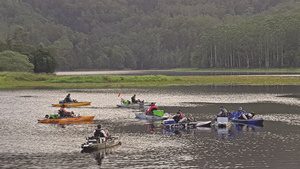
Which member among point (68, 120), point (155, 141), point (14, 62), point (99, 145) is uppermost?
point (14, 62)

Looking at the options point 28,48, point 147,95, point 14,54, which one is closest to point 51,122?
point 147,95

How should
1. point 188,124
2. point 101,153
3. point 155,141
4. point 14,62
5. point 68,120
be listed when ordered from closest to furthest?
point 101,153
point 155,141
point 188,124
point 68,120
point 14,62

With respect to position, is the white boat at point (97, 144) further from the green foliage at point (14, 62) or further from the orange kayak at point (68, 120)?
the green foliage at point (14, 62)

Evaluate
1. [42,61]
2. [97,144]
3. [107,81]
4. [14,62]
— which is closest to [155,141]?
[97,144]

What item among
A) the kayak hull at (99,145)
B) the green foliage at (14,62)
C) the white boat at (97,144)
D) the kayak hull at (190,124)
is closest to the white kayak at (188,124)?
the kayak hull at (190,124)

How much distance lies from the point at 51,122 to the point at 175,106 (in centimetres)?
2303

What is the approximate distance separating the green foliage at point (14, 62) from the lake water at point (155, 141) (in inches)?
2664

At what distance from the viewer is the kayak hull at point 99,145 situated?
45406mm

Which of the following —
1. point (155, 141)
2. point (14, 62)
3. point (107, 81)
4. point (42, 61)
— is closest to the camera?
point (155, 141)

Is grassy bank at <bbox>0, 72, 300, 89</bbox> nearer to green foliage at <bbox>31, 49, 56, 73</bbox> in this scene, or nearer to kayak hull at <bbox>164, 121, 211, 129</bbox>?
green foliage at <bbox>31, 49, 56, 73</bbox>

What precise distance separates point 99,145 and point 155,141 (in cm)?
613

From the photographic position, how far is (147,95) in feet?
340

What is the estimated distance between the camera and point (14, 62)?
153 m

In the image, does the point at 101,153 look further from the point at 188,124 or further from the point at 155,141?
the point at 188,124
